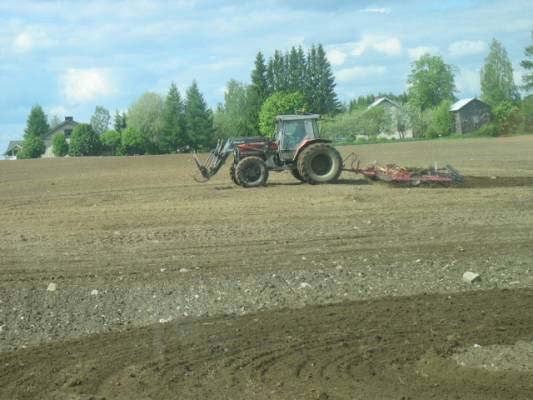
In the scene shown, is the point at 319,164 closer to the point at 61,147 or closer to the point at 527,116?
the point at 527,116

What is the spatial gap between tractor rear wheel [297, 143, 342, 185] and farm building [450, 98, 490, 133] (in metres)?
83.3

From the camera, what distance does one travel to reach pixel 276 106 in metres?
91.6

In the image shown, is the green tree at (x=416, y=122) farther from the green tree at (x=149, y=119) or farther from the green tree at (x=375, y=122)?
the green tree at (x=149, y=119)

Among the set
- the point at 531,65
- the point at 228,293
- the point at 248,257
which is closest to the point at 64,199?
the point at 248,257

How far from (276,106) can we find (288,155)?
67759 millimetres

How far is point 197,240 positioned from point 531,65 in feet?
244

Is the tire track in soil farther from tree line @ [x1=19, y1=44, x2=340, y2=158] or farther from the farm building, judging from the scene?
the farm building

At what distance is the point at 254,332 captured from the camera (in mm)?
8008

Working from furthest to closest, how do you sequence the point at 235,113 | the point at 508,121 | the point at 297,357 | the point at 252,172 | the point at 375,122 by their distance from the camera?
the point at 235,113, the point at 375,122, the point at 508,121, the point at 252,172, the point at 297,357

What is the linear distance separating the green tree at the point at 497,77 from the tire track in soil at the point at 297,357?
116 meters

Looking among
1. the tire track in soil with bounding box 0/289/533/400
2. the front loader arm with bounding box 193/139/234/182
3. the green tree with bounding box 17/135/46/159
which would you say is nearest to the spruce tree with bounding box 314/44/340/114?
the green tree with bounding box 17/135/46/159

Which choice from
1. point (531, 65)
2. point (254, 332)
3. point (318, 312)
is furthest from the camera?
point (531, 65)

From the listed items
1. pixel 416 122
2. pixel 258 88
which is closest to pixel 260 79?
pixel 258 88

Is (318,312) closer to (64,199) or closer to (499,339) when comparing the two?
(499,339)
